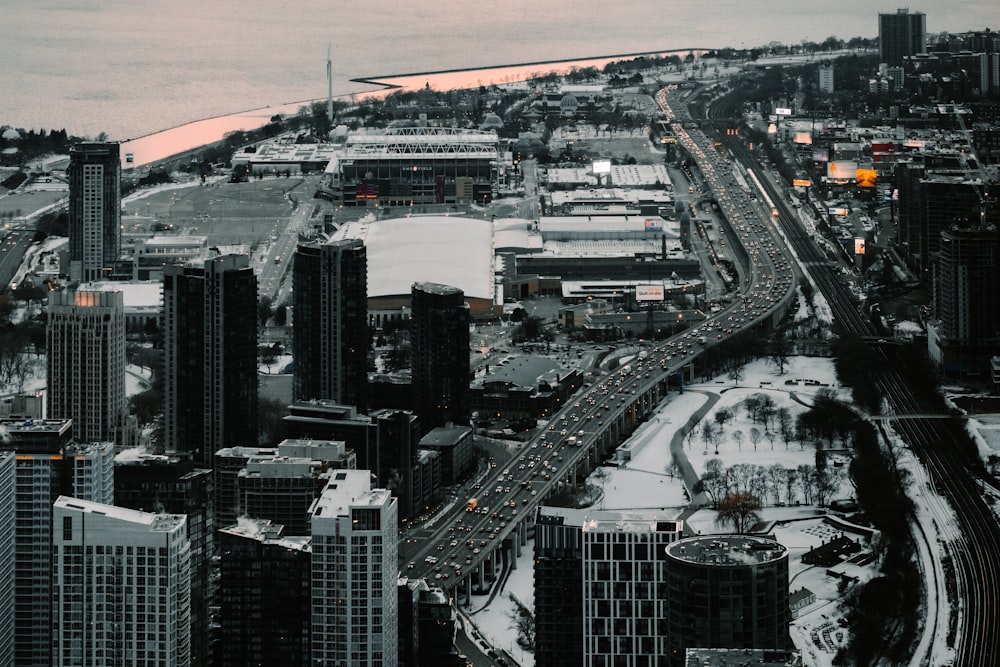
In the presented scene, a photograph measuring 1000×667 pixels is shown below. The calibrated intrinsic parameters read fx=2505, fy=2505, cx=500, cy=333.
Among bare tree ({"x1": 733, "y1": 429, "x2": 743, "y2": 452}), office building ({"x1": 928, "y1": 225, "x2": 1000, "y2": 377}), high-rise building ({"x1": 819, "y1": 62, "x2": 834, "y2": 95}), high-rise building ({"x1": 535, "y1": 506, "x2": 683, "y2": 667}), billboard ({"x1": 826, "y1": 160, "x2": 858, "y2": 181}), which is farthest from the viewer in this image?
high-rise building ({"x1": 819, "y1": 62, "x2": 834, "y2": 95})

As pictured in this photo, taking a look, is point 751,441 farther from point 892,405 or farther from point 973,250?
point 973,250

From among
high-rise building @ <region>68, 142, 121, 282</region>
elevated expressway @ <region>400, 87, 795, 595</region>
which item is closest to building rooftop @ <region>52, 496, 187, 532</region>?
elevated expressway @ <region>400, 87, 795, 595</region>

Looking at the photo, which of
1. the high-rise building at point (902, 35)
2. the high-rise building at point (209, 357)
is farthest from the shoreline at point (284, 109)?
the high-rise building at point (209, 357)

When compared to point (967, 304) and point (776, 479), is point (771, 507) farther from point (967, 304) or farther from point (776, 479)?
point (967, 304)

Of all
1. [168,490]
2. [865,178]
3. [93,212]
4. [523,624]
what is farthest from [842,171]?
[168,490]

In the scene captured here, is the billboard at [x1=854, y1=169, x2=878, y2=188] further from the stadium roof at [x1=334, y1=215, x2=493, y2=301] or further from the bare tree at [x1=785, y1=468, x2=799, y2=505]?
the bare tree at [x1=785, y1=468, x2=799, y2=505]

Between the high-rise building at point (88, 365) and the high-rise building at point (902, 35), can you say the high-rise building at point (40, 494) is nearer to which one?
the high-rise building at point (88, 365)
